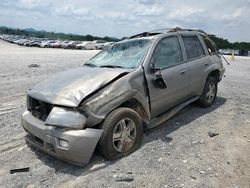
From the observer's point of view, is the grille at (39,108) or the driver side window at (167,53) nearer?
the grille at (39,108)

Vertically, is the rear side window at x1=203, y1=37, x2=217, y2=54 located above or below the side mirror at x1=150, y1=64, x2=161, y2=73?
above

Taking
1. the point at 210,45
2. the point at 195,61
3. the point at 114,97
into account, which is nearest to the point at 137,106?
the point at 114,97

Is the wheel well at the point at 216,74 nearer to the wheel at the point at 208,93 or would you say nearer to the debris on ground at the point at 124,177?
the wheel at the point at 208,93

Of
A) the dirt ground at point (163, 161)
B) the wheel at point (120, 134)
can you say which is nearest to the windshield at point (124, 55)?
the wheel at point (120, 134)

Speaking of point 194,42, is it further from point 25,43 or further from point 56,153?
point 25,43

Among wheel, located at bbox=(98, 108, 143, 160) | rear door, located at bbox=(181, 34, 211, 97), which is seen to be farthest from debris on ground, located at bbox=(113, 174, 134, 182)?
rear door, located at bbox=(181, 34, 211, 97)

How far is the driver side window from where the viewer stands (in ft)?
16.8

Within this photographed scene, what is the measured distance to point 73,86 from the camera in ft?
13.8

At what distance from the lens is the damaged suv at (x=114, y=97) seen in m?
3.84

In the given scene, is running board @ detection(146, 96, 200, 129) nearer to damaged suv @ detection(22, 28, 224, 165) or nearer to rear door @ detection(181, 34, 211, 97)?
damaged suv @ detection(22, 28, 224, 165)

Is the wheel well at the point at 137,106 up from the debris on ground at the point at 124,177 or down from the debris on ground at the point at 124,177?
up

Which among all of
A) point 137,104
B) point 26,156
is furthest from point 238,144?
point 26,156

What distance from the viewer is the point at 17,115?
630 cm

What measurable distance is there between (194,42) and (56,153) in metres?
4.12
